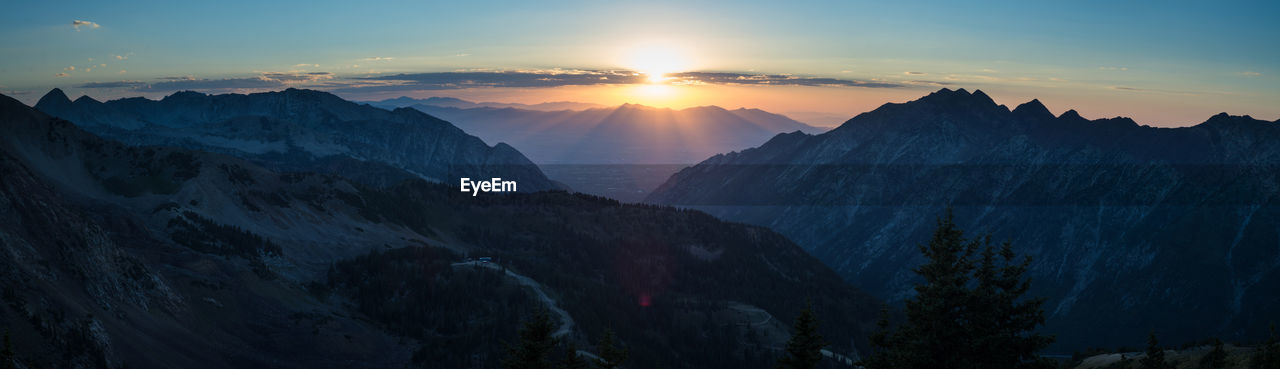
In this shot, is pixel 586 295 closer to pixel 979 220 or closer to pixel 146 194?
pixel 146 194

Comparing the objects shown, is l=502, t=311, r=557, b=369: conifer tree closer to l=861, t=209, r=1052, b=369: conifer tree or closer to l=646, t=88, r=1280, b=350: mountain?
l=861, t=209, r=1052, b=369: conifer tree

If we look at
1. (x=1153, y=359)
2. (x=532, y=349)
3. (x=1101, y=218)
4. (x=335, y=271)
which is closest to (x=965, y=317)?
(x=532, y=349)

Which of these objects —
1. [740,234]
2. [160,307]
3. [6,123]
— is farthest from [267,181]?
[740,234]

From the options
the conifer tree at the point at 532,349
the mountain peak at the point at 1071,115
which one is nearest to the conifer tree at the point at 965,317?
the conifer tree at the point at 532,349

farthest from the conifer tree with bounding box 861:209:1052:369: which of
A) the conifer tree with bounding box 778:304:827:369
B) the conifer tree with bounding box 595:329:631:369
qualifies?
the conifer tree with bounding box 595:329:631:369

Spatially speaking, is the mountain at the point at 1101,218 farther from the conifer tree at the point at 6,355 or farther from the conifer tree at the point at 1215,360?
the conifer tree at the point at 6,355
